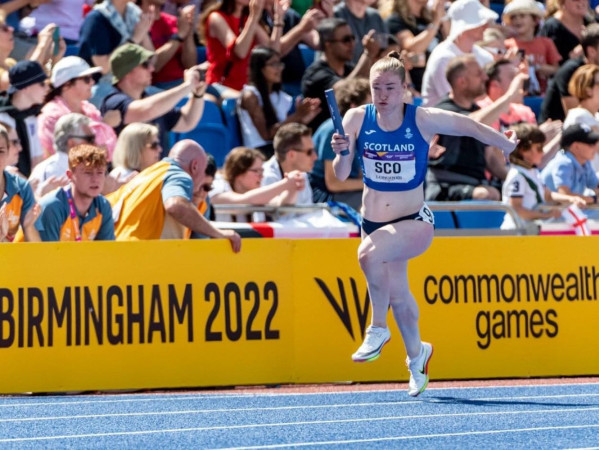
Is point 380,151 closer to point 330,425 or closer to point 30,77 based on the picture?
point 330,425

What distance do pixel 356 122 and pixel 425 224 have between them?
0.77 meters

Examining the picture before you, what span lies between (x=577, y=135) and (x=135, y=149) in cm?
456

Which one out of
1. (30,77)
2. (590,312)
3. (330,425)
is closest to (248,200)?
(30,77)

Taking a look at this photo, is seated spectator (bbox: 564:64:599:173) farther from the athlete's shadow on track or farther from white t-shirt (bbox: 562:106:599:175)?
the athlete's shadow on track

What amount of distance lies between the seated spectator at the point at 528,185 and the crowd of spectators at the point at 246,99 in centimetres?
2

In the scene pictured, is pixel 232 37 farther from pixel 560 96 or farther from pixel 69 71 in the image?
pixel 560 96

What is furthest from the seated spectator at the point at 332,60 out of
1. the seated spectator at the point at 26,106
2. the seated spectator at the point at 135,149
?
the seated spectator at the point at 26,106

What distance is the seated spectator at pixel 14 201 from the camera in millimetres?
9031

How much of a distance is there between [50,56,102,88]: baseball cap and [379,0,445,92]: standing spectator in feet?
15.0

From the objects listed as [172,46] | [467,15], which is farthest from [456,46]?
[172,46]

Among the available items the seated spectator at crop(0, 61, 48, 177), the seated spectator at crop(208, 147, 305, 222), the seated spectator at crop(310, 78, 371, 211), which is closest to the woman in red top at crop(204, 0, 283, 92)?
the seated spectator at crop(310, 78, 371, 211)

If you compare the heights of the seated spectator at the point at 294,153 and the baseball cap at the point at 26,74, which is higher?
the baseball cap at the point at 26,74

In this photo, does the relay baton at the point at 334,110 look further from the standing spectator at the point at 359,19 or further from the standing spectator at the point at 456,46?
the standing spectator at the point at 359,19

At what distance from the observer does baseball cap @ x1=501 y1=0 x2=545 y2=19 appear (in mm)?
15727
